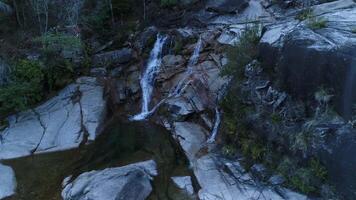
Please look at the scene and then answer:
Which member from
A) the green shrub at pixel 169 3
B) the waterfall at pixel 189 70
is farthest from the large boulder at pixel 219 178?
the green shrub at pixel 169 3

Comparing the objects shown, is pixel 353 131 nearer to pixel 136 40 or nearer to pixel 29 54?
pixel 136 40

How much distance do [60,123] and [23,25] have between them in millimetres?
4542

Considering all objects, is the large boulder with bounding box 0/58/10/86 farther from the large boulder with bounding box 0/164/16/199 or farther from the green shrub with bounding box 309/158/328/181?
the green shrub with bounding box 309/158/328/181

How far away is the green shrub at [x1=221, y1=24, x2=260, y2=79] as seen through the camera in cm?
1020

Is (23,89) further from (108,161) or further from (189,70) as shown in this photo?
(189,70)

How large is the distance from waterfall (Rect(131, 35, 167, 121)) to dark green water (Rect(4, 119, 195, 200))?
91 cm

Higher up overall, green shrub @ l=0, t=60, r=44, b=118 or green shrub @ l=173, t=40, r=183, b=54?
green shrub @ l=173, t=40, r=183, b=54

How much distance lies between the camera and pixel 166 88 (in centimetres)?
1280

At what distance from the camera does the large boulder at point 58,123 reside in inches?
430

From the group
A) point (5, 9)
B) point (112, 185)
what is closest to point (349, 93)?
point (112, 185)

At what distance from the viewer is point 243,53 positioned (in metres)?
10.3

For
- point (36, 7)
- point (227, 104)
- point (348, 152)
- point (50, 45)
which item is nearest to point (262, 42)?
point (227, 104)

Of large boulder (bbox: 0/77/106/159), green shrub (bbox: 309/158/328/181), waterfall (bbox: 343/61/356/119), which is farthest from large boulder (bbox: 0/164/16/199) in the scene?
waterfall (bbox: 343/61/356/119)

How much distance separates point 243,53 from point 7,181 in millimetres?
6232
